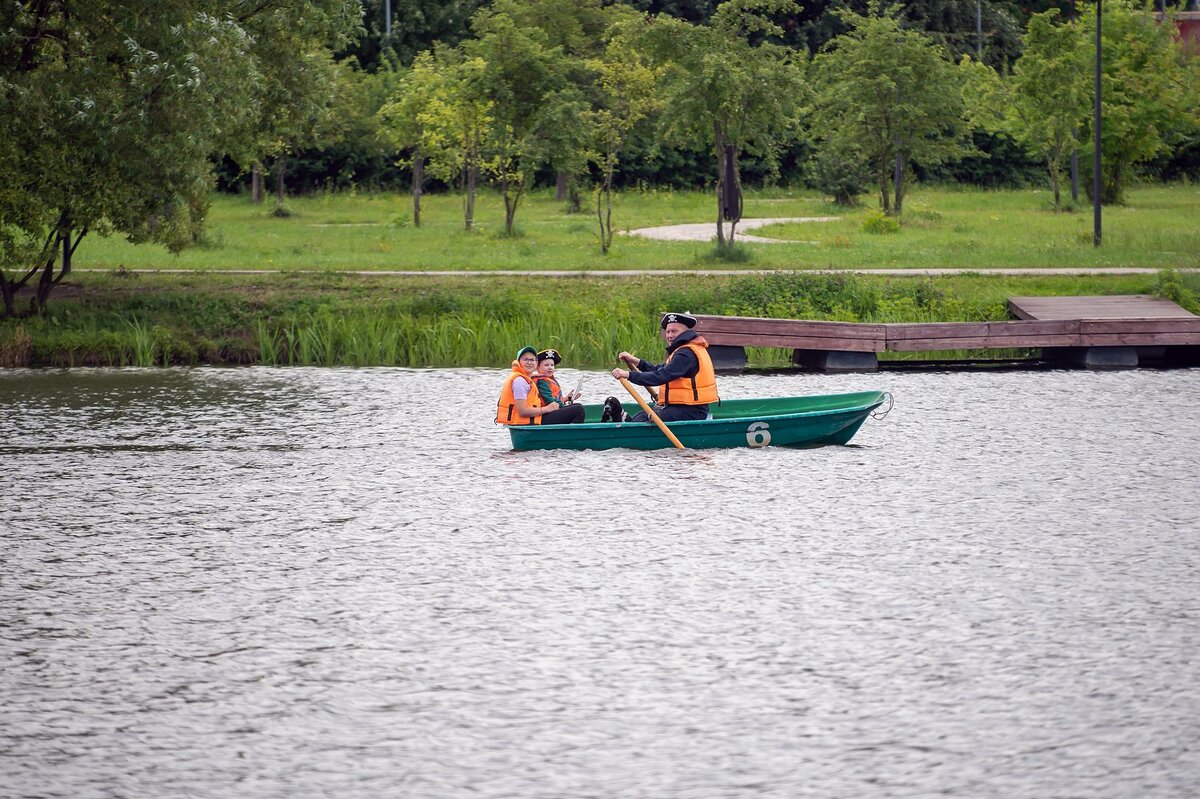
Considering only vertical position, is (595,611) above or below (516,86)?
below

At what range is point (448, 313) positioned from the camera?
1189 inches

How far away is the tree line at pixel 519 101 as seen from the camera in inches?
1095

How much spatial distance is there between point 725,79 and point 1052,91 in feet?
70.0

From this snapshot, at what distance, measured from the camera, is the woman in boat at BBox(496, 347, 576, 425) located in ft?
64.8

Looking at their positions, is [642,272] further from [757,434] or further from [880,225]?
[757,434]

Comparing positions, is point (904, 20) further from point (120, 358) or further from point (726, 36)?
point (120, 358)

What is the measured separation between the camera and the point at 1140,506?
1678cm

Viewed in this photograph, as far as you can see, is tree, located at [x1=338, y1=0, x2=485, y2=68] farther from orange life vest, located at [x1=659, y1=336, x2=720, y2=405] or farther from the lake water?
orange life vest, located at [x1=659, y1=336, x2=720, y2=405]

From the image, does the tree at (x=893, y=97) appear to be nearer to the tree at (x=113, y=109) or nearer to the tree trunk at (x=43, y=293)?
the tree at (x=113, y=109)

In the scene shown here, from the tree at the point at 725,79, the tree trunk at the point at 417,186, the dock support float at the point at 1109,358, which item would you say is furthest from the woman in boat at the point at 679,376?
the tree trunk at the point at 417,186

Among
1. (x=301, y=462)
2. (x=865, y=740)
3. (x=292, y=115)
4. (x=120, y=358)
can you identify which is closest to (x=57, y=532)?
(x=301, y=462)

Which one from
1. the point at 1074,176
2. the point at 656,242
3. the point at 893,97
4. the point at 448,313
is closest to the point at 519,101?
the point at 656,242

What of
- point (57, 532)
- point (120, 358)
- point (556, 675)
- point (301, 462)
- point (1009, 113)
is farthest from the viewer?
point (1009, 113)

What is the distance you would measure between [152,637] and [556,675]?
338 centimetres
